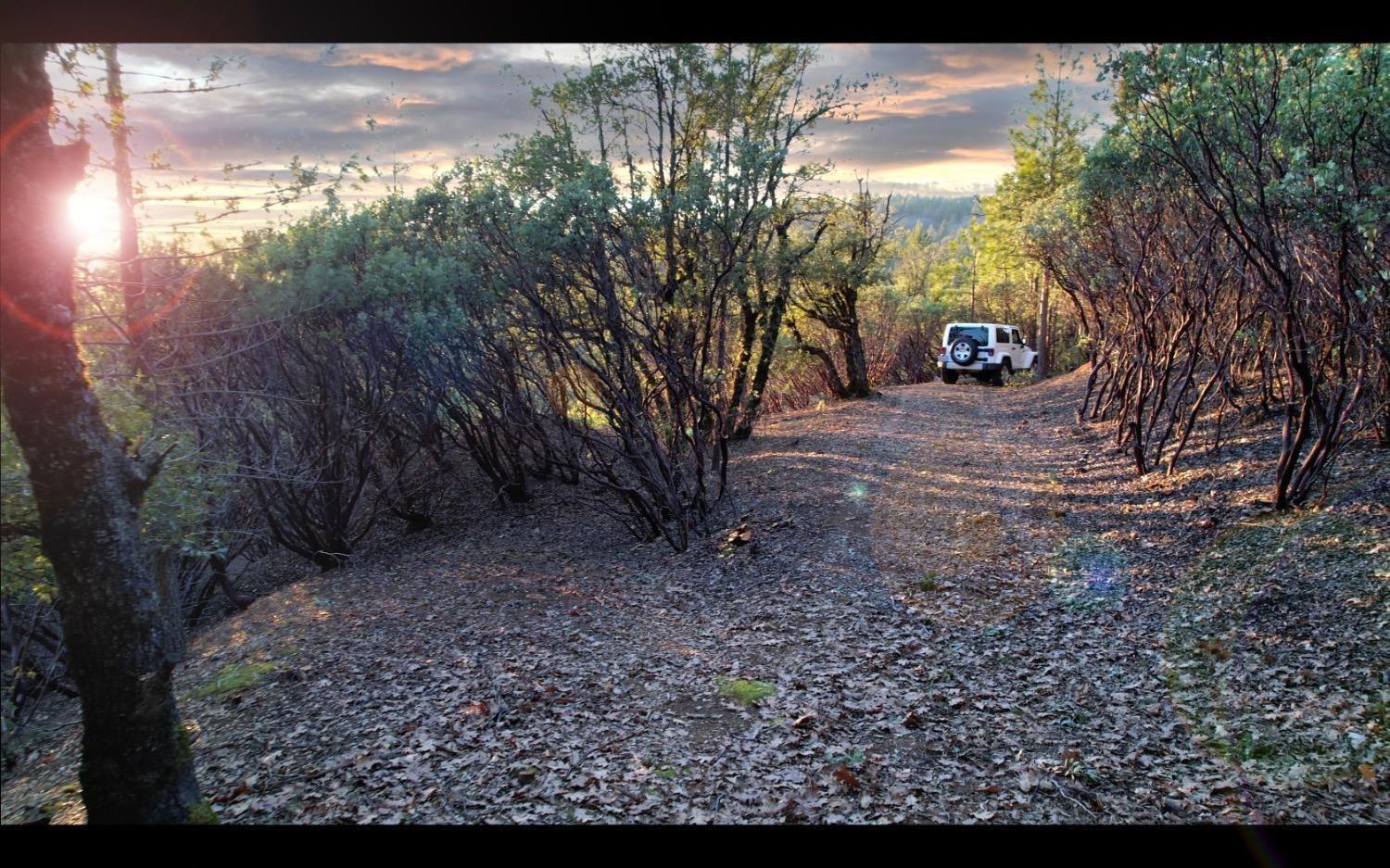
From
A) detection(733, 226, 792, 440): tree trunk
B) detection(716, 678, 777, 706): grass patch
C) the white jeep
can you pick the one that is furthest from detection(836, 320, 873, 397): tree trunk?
detection(716, 678, 777, 706): grass patch

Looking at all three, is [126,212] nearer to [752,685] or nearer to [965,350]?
[752,685]

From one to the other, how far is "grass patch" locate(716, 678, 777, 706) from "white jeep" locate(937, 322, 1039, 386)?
2073 centimetres

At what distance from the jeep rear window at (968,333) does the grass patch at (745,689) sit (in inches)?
829

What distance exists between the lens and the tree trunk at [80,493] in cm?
284

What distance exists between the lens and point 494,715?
17.2 feet

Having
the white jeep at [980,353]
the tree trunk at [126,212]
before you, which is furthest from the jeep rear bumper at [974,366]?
the tree trunk at [126,212]

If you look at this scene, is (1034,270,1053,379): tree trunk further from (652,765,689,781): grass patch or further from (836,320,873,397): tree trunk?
(652,765,689,781): grass patch

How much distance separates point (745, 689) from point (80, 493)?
14.6 feet

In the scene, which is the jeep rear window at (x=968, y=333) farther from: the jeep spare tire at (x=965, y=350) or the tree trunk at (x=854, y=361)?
the tree trunk at (x=854, y=361)

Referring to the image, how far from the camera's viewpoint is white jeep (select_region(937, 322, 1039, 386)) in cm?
2380

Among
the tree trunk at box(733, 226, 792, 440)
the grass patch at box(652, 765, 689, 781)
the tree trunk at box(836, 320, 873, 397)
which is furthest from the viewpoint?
the tree trunk at box(836, 320, 873, 397)
